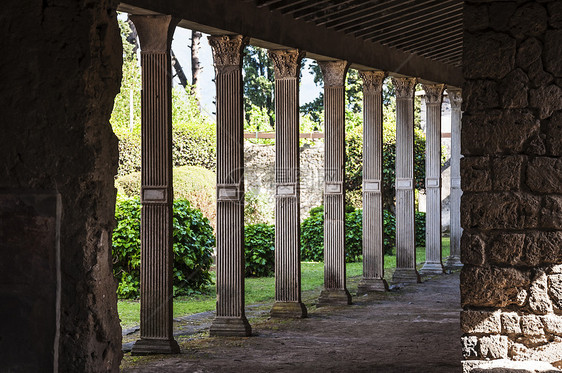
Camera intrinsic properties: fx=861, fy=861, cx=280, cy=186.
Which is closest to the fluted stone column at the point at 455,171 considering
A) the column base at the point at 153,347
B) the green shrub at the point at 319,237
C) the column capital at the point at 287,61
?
the green shrub at the point at 319,237

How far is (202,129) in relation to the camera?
2059cm

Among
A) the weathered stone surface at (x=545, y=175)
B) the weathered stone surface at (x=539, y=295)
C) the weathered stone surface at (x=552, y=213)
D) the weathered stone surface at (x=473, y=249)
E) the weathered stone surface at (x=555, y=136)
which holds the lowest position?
the weathered stone surface at (x=539, y=295)

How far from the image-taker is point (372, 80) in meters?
14.3

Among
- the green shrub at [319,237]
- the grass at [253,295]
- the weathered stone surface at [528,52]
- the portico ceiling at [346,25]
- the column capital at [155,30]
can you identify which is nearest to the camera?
the weathered stone surface at [528,52]

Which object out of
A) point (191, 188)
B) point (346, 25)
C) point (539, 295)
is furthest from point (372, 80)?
point (539, 295)

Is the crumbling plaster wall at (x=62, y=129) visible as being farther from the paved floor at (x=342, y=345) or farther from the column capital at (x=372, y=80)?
the column capital at (x=372, y=80)

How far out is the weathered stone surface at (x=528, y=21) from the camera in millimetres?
5441

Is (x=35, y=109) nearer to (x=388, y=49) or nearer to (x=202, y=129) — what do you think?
(x=388, y=49)

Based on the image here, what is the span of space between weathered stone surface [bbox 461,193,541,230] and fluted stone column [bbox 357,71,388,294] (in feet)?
28.7

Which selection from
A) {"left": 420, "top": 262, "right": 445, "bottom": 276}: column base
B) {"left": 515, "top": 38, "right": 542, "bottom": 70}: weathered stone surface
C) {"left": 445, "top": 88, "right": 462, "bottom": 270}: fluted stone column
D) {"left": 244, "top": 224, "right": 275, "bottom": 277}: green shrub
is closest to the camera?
{"left": 515, "top": 38, "right": 542, "bottom": 70}: weathered stone surface

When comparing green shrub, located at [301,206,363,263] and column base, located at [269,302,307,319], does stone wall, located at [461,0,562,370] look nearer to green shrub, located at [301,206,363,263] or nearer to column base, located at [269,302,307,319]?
column base, located at [269,302,307,319]

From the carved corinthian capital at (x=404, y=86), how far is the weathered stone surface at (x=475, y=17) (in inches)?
398

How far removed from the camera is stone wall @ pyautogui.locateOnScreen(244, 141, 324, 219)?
21.5 metres

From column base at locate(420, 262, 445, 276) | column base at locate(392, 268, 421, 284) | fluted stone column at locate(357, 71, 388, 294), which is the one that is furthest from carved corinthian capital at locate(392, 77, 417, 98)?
column base at locate(420, 262, 445, 276)
